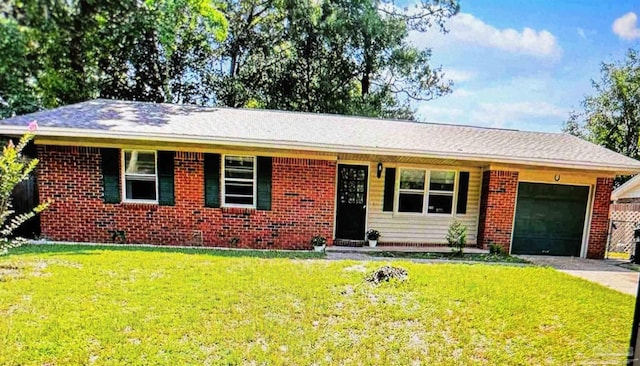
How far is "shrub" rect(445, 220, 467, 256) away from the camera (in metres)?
6.62

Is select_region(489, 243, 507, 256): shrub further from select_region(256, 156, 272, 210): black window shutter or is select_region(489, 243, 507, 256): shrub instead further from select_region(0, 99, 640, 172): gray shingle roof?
select_region(256, 156, 272, 210): black window shutter

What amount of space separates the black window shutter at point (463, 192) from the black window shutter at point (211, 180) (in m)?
5.25

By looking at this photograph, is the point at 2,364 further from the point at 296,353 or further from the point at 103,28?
the point at 103,28

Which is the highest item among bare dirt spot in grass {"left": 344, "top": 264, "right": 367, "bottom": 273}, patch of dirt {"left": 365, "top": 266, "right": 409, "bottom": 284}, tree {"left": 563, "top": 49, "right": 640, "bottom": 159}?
tree {"left": 563, "top": 49, "right": 640, "bottom": 159}

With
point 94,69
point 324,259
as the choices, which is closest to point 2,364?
point 94,69

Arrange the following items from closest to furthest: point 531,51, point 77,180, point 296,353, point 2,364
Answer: point 531,51 < point 2,364 < point 296,353 < point 77,180

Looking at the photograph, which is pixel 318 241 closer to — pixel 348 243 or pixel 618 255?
pixel 348 243

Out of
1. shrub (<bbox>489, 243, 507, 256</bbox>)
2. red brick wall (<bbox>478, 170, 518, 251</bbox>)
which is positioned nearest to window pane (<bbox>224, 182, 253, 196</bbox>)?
red brick wall (<bbox>478, 170, 518, 251</bbox>)

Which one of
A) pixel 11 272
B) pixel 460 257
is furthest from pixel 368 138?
pixel 11 272

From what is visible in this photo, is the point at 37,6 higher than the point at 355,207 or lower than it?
higher

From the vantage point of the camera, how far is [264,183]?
6477mm

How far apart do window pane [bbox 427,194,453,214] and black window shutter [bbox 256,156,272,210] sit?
367cm

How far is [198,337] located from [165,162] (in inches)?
178

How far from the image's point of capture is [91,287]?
3.39 m
